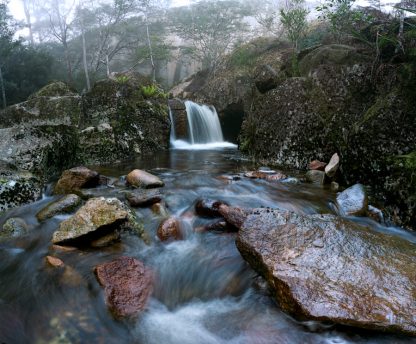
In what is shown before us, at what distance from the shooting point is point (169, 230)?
12.6 ft

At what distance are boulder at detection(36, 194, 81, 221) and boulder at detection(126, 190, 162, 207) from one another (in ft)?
2.44

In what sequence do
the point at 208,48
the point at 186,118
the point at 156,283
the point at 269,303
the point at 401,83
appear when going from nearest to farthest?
the point at 269,303
the point at 156,283
the point at 401,83
the point at 186,118
the point at 208,48

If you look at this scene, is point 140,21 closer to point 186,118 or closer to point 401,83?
point 186,118

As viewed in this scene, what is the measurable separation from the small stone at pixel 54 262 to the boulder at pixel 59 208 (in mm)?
1052

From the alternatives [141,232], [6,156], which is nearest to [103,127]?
[6,156]

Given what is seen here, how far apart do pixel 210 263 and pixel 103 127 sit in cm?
651

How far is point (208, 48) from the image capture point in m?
21.6

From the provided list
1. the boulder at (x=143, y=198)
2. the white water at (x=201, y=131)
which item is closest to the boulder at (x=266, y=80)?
the white water at (x=201, y=131)

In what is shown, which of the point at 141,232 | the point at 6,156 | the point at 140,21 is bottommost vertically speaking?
the point at 141,232

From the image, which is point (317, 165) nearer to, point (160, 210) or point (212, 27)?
point (160, 210)

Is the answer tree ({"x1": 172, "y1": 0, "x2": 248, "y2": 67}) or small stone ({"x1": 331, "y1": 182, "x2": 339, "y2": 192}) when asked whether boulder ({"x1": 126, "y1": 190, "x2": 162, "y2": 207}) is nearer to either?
small stone ({"x1": 331, "y1": 182, "x2": 339, "y2": 192})

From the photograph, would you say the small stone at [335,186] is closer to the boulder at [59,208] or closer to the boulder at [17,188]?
the boulder at [59,208]

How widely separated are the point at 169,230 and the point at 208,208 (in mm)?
614

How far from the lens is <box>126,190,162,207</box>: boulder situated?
4.48 m
